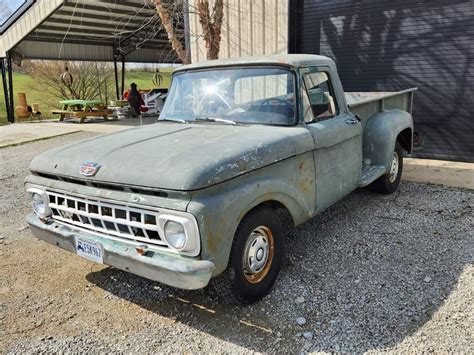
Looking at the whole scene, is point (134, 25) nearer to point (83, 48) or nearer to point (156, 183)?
point (83, 48)

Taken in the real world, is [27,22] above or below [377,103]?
above

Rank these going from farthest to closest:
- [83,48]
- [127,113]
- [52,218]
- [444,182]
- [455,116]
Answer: [83,48] < [127,113] < [455,116] < [444,182] < [52,218]

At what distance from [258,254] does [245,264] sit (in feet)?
0.51

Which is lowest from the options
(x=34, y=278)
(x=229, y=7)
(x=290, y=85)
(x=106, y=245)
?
(x=34, y=278)

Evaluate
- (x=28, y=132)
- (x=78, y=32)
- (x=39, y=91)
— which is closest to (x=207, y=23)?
(x=28, y=132)

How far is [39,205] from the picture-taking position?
3.52 meters

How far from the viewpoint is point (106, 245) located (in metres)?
3.00

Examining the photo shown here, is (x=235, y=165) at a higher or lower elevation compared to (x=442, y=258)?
higher

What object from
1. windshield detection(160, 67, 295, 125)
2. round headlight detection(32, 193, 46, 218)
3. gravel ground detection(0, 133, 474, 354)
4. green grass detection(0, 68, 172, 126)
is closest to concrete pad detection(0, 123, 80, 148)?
green grass detection(0, 68, 172, 126)

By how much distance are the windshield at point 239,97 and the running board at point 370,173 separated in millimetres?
1480

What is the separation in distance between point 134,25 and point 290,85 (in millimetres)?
16771

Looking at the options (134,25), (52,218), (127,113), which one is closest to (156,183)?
(52,218)

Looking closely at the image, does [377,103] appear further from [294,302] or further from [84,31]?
[84,31]

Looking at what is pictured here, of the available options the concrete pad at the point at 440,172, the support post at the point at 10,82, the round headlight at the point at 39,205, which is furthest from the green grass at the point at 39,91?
the round headlight at the point at 39,205
